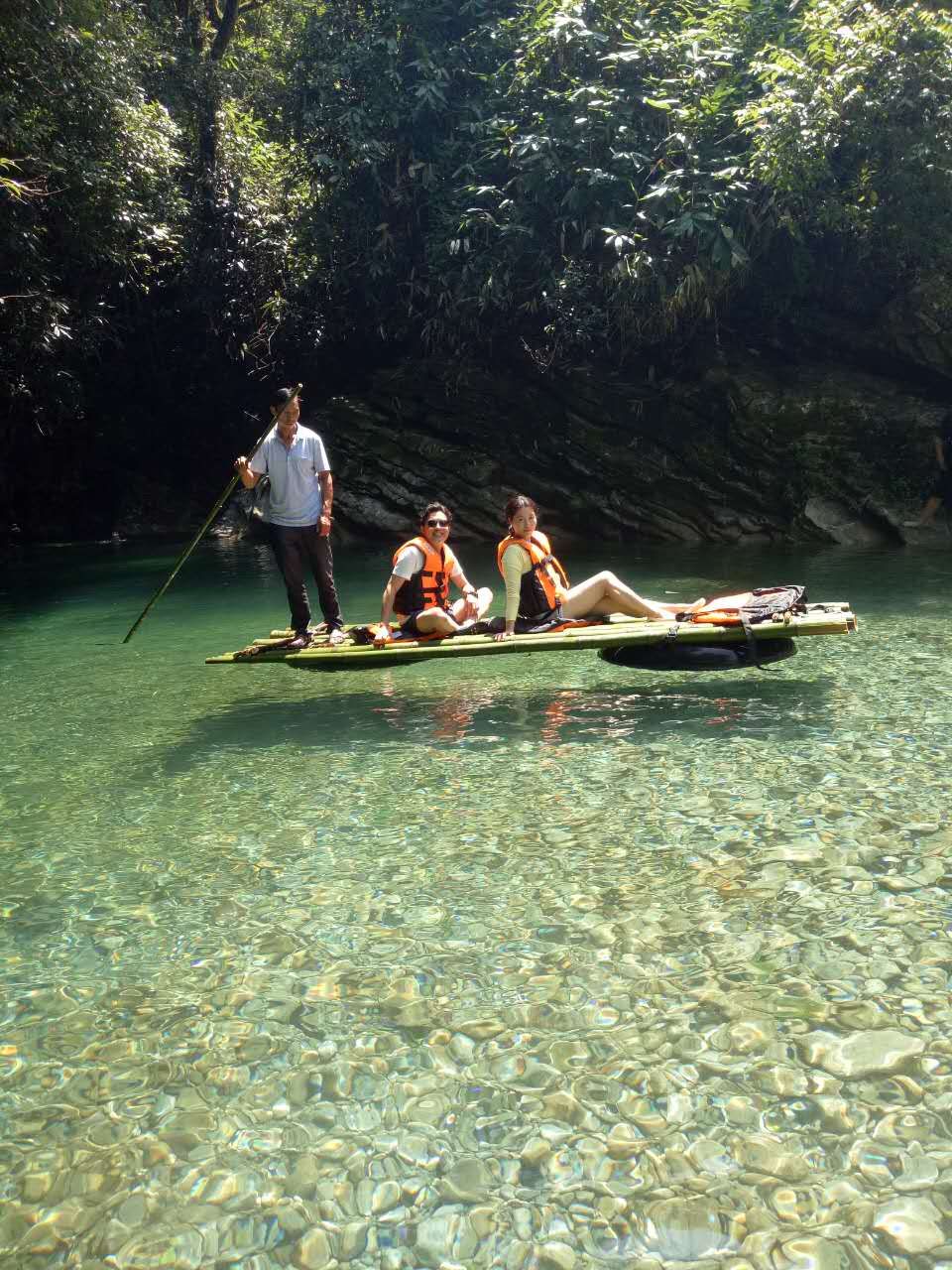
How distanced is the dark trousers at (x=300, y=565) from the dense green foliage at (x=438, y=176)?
6864 mm

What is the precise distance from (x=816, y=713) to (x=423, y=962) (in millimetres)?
4156

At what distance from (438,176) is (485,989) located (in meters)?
18.2

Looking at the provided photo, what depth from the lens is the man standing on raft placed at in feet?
27.9

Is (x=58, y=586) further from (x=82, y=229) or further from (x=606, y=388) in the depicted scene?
(x=606, y=388)

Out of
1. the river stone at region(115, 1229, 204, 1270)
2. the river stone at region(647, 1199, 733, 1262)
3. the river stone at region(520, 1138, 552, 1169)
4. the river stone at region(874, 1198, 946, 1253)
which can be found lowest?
the river stone at region(874, 1198, 946, 1253)

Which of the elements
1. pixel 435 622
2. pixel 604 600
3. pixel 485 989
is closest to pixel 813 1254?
pixel 485 989

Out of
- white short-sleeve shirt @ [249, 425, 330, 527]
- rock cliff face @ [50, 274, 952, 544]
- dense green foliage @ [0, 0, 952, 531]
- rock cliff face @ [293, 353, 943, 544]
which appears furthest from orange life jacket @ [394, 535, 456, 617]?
rock cliff face @ [50, 274, 952, 544]

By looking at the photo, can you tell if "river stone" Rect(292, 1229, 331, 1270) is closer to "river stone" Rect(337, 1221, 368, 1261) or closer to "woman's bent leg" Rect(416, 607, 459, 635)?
"river stone" Rect(337, 1221, 368, 1261)

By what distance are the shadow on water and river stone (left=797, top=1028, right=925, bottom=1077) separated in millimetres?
3477

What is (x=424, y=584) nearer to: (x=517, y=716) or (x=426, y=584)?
(x=426, y=584)

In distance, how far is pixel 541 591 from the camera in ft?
27.9

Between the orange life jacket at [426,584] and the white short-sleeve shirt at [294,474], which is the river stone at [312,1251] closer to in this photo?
the orange life jacket at [426,584]

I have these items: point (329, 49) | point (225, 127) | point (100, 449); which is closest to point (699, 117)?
point (329, 49)

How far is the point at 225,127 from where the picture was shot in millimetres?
20969
